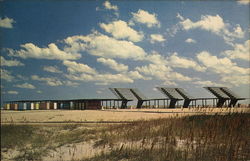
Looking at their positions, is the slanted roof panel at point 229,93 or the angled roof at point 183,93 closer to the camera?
the angled roof at point 183,93

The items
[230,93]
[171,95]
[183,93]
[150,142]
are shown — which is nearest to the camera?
Answer: [150,142]

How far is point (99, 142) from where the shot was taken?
7664 millimetres

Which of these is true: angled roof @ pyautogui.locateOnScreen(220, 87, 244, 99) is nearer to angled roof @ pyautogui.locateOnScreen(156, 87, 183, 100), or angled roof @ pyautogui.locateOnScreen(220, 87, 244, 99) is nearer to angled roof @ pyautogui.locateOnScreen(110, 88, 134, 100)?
→ angled roof @ pyautogui.locateOnScreen(156, 87, 183, 100)

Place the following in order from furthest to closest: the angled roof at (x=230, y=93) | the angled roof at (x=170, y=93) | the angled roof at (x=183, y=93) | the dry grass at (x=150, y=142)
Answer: the angled roof at (x=230, y=93) → the angled roof at (x=183, y=93) → the angled roof at (x=170, y=93) → the dry grass at (x=150, y=142)

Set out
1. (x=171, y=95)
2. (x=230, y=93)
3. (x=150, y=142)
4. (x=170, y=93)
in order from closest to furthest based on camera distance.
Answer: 1. (x=150, y=142)
2. (x=171, y=95)
3. (x=170, y=93)
4. (x=230, y=93)

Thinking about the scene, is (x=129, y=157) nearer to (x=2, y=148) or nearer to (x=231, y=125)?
(x=231, y=125)

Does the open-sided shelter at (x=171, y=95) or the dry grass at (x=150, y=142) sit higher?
the open-sided shelter at (x=171, y=95)

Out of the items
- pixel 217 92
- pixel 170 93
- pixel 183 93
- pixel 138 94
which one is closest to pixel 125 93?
pixel 138 94

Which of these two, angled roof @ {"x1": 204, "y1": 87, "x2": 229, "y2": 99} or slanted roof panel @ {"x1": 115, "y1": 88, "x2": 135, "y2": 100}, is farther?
angled roof @ {"x1": 204, "y1": 87, "x2": 229, "y2": 99}

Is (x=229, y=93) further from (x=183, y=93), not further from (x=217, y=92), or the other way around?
(x=183, y=93)

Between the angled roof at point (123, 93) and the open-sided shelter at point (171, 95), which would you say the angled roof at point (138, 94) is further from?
the open-sided shelter at point (171, 95)

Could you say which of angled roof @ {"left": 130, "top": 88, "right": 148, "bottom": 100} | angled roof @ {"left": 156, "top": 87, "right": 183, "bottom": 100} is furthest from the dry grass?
angled roof @ {"left": 130, "top": 88, "right": 148, "bottom": 100}

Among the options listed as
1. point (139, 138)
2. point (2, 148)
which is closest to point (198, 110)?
point (139, 138)

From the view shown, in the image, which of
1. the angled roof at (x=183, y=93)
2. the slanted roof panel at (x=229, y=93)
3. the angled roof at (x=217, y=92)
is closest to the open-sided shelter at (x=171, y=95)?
the angled roof at (x=183, y=93)
